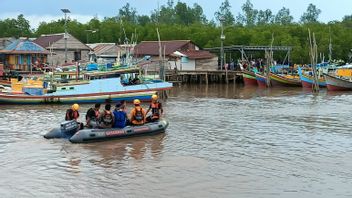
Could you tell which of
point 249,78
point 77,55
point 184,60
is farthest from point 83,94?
point 77,55

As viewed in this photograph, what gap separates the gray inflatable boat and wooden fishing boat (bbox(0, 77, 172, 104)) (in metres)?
12.0

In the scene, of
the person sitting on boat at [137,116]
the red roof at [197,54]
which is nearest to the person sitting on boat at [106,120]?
the person sitting on boat at [137,116]

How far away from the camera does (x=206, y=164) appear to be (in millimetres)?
15242

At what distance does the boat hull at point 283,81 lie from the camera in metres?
47.9

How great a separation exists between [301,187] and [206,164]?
129 inches

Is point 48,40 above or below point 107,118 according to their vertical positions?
above

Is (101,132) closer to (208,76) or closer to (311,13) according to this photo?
(208,76)

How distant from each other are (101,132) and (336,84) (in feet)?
100

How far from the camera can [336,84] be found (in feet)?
142

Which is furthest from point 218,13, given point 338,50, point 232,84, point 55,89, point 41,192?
point 41,192

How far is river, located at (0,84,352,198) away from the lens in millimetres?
12750

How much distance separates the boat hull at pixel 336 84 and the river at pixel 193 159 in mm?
17402

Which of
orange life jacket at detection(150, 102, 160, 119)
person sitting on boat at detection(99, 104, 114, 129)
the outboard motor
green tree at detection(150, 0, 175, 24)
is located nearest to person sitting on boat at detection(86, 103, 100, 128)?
person sitting on boat at detection(99, 104, 114, 129)

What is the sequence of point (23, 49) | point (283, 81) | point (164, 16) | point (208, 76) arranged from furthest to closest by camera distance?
point (164, 16), point (208, 76), point (283, 81), point (23, 49)
